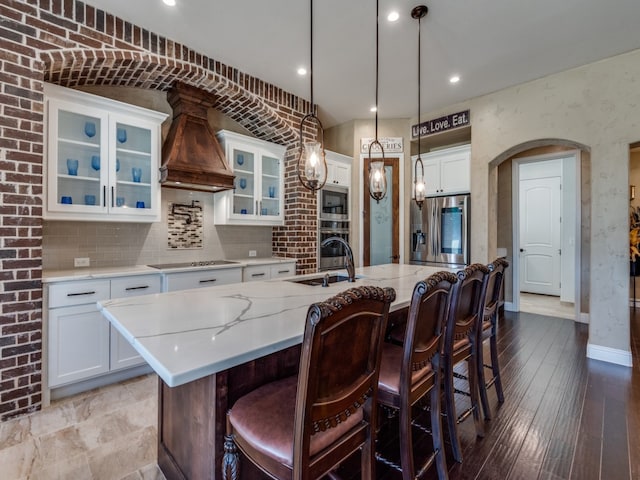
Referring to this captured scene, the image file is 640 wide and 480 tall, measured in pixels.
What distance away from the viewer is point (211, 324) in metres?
1.26

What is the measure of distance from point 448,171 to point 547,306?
3.15 metres

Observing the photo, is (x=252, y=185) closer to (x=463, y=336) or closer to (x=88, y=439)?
(x=88, y=439)

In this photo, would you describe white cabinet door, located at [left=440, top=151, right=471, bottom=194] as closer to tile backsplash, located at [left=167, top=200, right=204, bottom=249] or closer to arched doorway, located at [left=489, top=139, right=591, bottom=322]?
arched doorway, located at [left=489, top=139, right=591, bottom=322]

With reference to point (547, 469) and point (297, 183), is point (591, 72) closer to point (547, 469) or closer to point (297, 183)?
point (297, 183)

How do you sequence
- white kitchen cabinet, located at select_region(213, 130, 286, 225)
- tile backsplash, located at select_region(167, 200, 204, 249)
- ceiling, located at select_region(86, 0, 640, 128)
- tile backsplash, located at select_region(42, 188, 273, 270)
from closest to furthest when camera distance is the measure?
1. ceiling, located at select_region(86, 0, 640, 128)
2. tile backsplash, located at select_region(42, 188, 273, 270)
3. tile backsplash, located at select_region(167, 200, 204, 249)
4. white kitchen cabinet, located at select_region(213, 130, 286, 225)

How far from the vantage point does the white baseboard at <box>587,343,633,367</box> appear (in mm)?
3068

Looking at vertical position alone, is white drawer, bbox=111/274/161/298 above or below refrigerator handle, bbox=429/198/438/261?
below

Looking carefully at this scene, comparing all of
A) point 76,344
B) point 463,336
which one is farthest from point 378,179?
point 76,344

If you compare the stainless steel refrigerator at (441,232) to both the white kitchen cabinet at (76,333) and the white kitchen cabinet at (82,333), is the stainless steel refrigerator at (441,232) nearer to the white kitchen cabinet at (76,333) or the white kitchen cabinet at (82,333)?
the white kitchen cabinet at (82,333)

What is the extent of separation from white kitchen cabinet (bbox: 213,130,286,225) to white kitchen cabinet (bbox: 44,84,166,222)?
80 cm

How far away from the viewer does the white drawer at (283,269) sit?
12.9 feet

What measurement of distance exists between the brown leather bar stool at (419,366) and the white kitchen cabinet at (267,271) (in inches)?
92.9

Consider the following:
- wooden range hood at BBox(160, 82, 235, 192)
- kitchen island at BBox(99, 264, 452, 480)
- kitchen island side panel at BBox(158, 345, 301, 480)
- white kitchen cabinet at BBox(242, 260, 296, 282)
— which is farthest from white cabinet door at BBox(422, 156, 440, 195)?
kitchen island side panel at BBox(158, 345, 301, 480)

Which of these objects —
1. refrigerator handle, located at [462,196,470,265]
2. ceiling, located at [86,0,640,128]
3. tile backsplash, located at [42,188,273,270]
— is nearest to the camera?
ceiling, located at [86,0,640,128]
